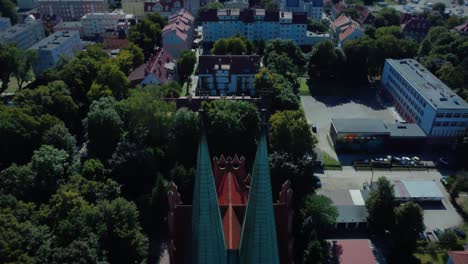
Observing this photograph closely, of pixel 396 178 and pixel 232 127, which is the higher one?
pixel 232 127

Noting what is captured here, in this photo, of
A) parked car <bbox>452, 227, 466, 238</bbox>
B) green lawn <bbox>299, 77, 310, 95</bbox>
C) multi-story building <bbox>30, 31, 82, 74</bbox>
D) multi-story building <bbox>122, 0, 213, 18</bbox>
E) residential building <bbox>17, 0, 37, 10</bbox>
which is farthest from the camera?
residential building <bbox>17, 0, 37, 10</bbox>

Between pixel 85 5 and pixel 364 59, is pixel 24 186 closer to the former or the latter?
pixel 364 59

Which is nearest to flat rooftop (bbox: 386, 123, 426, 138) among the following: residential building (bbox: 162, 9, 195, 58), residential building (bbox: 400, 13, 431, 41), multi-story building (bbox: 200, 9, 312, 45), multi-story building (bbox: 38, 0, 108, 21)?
multi-story building (bbox: 200, 9, 312, 45)

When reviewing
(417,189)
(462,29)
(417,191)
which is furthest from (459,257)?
(462,29)

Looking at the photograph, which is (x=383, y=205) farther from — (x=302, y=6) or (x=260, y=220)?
(x=302, y=6)


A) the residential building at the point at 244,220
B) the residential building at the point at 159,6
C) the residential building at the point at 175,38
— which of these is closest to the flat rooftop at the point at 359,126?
the residential building at the point at 175,38

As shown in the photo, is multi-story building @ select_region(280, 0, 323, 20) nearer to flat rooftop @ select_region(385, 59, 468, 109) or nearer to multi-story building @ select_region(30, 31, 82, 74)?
flat rooftop @ select_region(385, 59, 468, 109)
